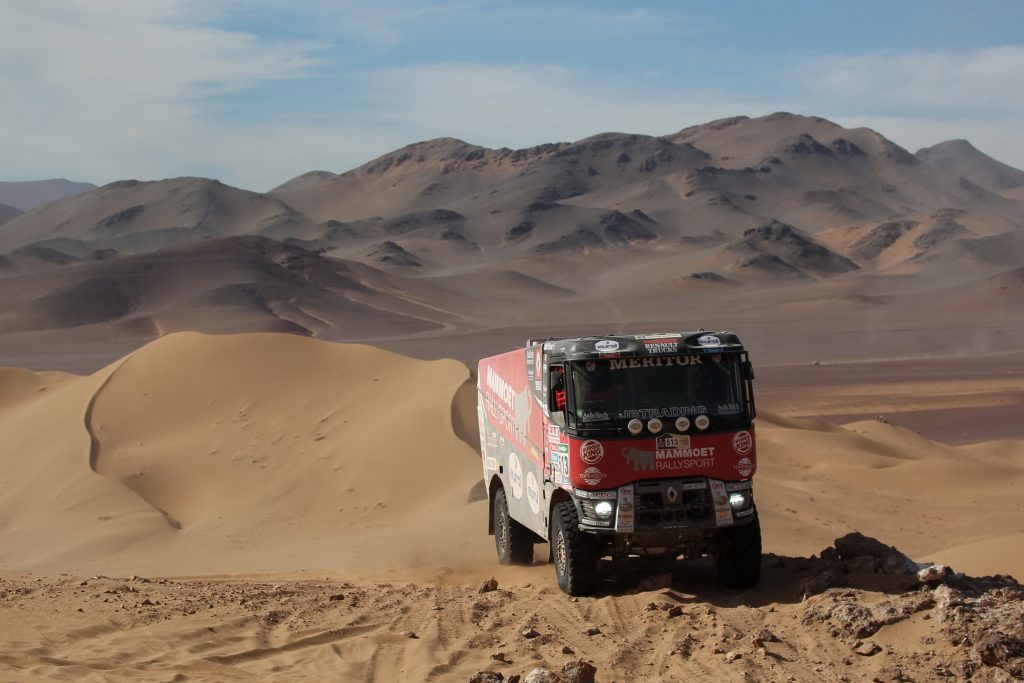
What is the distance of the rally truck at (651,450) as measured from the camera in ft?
32.9

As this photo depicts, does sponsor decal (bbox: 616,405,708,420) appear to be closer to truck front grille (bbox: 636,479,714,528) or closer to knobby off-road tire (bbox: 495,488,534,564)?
truck front grille (bbox: 636,479,714,528)

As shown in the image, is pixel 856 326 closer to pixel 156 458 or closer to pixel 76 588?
pixel 156 458

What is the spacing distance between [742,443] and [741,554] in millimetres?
1060

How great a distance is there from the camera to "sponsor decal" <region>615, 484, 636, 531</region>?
392 inches

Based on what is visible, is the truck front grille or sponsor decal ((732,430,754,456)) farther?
sponsor decal ((732,430,754,456))

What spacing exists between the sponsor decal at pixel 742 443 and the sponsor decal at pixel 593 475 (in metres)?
1.19

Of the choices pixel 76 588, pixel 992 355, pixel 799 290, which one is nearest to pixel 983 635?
pixel 76 588

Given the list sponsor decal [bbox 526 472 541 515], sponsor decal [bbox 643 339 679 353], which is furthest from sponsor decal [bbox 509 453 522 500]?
sponsor decal [bbox 643 339 679 353]

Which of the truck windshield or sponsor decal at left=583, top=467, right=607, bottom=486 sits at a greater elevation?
the truck windshield

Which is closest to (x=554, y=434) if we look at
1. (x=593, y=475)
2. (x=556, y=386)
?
(x=556, y=386)

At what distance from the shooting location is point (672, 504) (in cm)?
1011

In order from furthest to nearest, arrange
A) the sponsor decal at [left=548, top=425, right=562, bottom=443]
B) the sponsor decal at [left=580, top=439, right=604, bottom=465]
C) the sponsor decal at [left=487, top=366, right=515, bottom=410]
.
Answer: the sponsor decal at [left=487, top=366, right=515, bottom=410] < the sponsor decal at [left=548, top=425, right=562, bottom=443] < the sponsor decal at [left=580, top=439, right=604, bottom=465]

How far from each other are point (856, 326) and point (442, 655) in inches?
3027

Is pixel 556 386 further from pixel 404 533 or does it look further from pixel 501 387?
pixel 404 533
